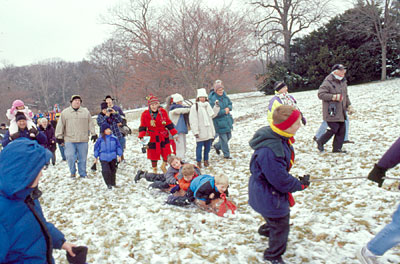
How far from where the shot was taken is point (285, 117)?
2.59 meters

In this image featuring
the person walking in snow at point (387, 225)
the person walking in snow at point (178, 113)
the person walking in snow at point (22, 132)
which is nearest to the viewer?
the person walking in snow at point (387, 225)

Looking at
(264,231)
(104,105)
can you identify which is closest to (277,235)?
→ (264,231)

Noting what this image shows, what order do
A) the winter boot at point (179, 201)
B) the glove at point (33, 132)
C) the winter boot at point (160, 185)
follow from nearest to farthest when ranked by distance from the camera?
the winter boot at point (179, 201) → the winter boot at point (160, 185) → the glove at point (33, 132)

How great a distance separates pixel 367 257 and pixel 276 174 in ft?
4.31

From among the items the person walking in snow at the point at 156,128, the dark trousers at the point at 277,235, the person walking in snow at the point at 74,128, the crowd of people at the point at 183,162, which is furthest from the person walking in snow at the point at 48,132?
the dark trousers at the point at 277,235

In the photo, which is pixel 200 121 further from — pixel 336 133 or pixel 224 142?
pixel 336 133

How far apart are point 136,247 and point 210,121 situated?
384 cm

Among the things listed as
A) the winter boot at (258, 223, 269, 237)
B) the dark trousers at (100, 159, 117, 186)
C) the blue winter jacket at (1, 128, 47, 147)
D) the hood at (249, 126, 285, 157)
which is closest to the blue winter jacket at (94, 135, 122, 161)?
the dark trousers at (100, 159, 117, 186)

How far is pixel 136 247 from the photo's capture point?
146 inches

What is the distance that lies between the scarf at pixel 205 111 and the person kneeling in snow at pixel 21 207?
498 cm

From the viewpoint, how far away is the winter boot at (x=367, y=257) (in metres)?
2.70

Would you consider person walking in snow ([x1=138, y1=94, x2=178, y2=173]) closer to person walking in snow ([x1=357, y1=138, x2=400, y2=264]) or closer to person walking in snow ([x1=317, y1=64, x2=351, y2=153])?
person walking in snow ([x1=317, y1=64, x2=351, y2=153])

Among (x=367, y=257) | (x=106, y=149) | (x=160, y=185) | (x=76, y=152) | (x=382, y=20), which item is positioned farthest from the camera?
(x=382, y=20)

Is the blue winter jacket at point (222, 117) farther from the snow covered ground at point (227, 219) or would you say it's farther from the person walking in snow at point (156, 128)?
the person walking in snow at point (156, 128)
